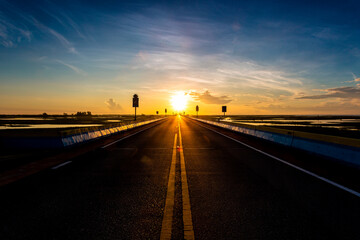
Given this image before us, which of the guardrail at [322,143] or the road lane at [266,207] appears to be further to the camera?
the guardrail at [322,143]

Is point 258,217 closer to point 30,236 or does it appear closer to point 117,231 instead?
point 117,231

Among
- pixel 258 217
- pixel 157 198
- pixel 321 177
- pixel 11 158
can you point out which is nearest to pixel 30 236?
pixel 157 198

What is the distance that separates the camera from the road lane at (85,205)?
3055 mm

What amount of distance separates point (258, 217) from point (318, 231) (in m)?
0.84

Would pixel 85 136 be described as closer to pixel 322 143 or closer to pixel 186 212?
pixel 186 212

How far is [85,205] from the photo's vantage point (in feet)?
13.1

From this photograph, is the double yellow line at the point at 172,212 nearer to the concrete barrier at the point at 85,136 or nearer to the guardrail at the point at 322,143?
the guardrail at the point at 322,143

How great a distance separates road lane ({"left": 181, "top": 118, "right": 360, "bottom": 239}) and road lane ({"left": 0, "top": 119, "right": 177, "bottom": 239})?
832 mm

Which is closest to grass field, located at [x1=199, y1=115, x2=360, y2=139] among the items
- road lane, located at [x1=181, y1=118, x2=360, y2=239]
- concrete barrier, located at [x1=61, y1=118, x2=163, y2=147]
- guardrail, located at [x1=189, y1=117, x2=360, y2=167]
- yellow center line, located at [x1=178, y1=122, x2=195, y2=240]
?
Answer: guardrail, located at [x1=189, y1=117, x2=360, y2=167]

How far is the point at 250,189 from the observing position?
4.95m

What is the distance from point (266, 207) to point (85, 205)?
3423 millimetres

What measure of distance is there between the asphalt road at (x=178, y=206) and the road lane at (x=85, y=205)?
0.05ft

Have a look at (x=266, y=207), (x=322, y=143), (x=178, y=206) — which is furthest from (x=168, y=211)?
(x=322, y=143)

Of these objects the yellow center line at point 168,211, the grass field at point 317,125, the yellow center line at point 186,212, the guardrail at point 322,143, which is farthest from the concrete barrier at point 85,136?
the grass field at point 317,125
